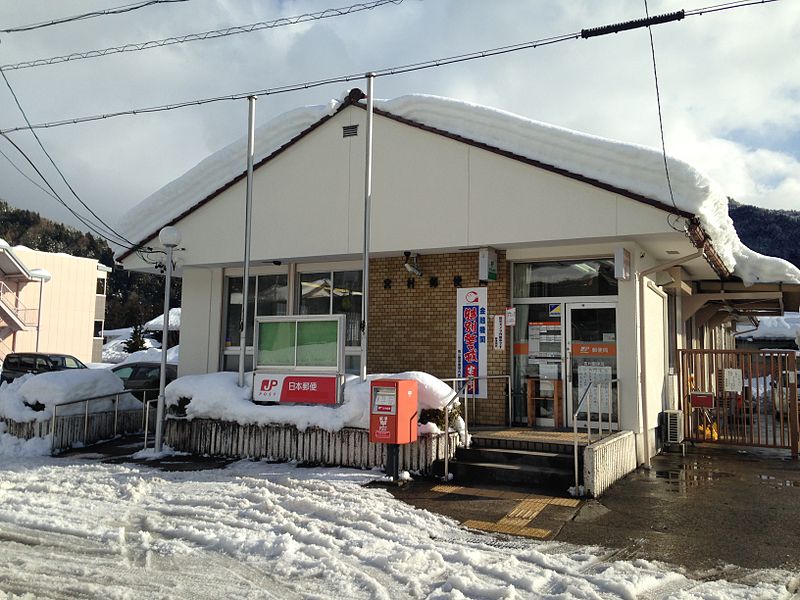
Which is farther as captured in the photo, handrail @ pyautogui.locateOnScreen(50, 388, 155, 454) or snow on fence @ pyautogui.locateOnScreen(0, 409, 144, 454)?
Result: snow on fence @ pyautogui.locateOnScreen(0, 409, 144, 454)

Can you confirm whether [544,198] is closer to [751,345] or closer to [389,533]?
[389,533]

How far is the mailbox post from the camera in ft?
30.4

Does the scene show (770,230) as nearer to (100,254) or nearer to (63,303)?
(100,254)

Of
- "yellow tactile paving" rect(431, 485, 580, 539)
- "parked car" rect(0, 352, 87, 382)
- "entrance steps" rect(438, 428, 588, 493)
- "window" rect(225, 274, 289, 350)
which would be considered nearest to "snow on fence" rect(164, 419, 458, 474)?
"entrance steps" rect(438, 428, 588, 493)

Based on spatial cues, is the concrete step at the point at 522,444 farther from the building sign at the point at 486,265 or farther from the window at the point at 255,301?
the window at the point at 255,301

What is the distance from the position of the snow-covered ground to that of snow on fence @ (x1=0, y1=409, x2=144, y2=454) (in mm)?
3523

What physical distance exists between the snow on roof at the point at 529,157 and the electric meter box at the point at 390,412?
4.85 meters

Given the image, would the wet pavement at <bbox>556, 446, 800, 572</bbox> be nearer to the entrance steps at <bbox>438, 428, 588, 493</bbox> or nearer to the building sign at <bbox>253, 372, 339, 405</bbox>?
the entrance steps at <bbox>438, 428, 588, 493</bbox>

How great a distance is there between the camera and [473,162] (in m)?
12.2

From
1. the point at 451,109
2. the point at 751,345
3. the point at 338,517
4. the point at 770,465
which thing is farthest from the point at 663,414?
the point at 751,345

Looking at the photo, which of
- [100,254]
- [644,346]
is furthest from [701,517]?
[100,254]

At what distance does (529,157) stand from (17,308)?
3615 centimetres

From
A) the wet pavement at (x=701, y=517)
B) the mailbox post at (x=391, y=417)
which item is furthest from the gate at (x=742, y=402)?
the mailbox post at (x=391, y=417)

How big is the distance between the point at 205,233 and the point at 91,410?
4.39 m
